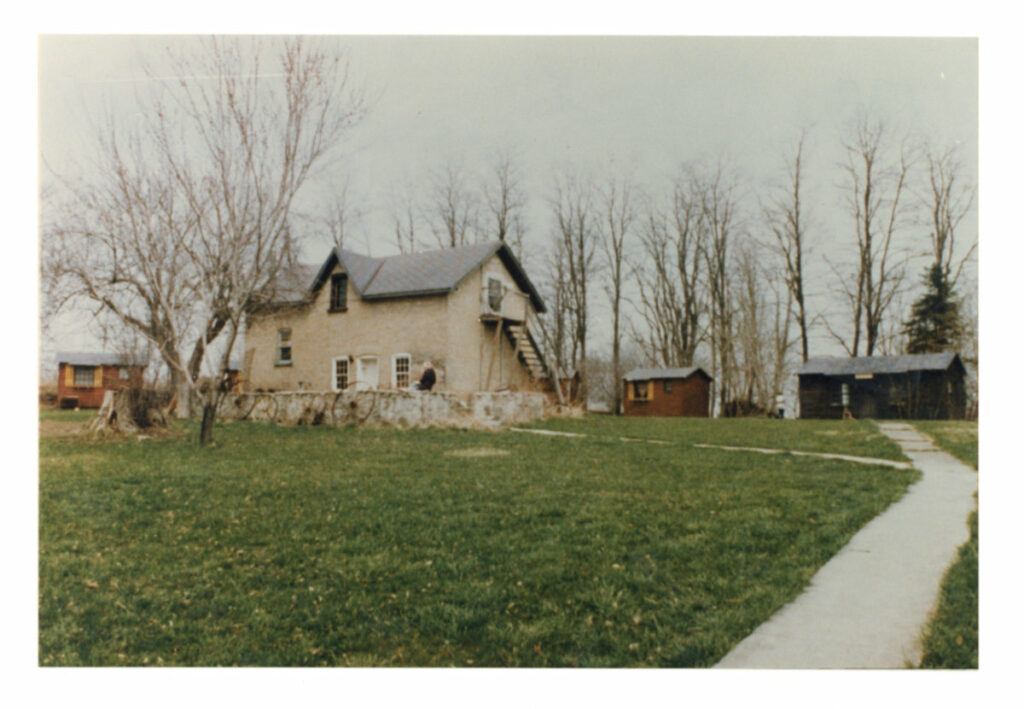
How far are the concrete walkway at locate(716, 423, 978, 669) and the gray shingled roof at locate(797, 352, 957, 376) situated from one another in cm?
97

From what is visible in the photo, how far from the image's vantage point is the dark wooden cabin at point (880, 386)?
14.6 feet

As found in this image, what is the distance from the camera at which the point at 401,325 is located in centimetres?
516

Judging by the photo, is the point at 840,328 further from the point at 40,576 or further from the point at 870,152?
the point at 40,576

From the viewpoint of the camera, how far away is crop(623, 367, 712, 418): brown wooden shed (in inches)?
176

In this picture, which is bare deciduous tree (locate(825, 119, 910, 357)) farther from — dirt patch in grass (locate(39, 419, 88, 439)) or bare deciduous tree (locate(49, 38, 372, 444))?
dirt patch in grass (locate(39, 419, 88, 439))

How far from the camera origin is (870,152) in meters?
4.51

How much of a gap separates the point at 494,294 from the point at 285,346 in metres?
1.77

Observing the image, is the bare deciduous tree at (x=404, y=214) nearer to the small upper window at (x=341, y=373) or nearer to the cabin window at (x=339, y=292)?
the cabin window at (x=339, y=292)

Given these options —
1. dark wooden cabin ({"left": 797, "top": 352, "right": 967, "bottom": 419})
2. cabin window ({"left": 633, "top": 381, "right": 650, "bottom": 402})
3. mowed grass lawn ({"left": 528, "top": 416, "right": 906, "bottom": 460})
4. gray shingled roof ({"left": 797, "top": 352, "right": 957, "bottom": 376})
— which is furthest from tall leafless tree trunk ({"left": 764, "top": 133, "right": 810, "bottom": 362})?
cabin window ({"left": 633, "top": 381, "right": 650, "bottom": 402})

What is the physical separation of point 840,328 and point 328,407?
3847mm

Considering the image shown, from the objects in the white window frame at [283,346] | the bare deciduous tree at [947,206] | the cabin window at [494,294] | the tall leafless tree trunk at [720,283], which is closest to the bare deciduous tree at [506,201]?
the cabin window at [494,294]

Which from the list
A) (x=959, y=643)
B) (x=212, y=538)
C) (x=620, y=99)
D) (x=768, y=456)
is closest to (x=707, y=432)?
(x=768, y=456)

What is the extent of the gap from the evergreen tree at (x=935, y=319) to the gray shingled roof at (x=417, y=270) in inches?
99.9

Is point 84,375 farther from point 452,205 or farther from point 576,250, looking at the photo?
point 576,250
